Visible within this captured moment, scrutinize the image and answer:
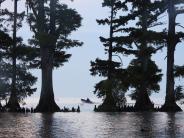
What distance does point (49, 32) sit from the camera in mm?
45281

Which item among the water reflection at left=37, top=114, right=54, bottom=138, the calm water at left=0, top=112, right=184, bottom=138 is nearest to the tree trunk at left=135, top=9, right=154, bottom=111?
the calm water at left=0, top=112, right=184, bottom=138

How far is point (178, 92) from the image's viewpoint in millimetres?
52656

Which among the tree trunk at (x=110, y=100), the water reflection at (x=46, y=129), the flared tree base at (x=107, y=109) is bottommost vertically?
the water reflection at (x=46, y=129)

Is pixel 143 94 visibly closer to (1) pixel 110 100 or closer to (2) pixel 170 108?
(1) pixel 110 100

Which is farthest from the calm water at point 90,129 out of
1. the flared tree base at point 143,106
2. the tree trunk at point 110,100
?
the tree trunk at point 110,100

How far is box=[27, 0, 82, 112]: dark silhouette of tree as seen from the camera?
42656 millimetres

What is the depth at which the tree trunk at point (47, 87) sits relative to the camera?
42219 mm

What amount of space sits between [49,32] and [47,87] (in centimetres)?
519

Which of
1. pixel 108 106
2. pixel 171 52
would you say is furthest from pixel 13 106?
pixel 171 52

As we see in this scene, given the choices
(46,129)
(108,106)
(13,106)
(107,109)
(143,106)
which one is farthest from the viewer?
(108,106)

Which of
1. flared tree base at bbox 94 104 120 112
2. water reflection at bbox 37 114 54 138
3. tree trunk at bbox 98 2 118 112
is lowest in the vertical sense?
water reflection at bbox 37 114 54 138

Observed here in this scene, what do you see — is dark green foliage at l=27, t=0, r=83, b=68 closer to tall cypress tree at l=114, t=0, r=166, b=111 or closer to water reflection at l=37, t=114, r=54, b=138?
tall cypress tree at l=114, t=0, r=166, b=111

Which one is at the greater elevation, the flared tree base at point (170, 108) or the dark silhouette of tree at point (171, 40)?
the dark silhouette of tree at point (171, 40)

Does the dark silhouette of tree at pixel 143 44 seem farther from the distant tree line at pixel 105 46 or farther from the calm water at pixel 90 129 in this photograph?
the calm water at pixel 90 129
